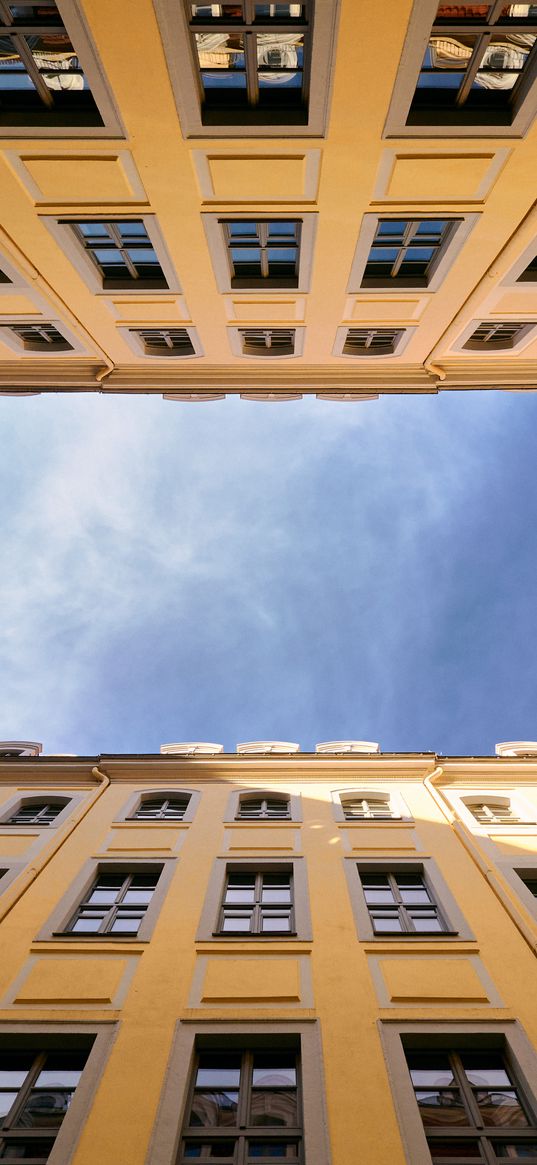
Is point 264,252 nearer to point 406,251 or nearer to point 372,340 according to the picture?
point 406,251

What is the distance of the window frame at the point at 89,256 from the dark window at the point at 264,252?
1148 mm

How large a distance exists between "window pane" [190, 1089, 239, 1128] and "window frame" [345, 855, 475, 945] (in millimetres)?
2960

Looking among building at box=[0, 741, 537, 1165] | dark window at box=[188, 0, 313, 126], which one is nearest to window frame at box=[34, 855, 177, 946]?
building at box=[0, 741, 537, 1165]

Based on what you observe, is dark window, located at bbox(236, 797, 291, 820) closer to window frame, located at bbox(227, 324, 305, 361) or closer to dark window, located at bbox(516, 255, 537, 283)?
window frame, located at bbox(227, 324, 305, 361)

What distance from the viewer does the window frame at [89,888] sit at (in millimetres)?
9719

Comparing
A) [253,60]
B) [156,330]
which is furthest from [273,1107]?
[156,330]

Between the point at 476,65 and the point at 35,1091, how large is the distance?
46.0 ft

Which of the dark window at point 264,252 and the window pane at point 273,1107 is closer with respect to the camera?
the window pane at point 273,1107

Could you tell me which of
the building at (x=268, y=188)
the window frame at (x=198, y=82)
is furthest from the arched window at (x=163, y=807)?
the window frame at (x=198, y=82)

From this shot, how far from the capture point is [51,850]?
12211 mm

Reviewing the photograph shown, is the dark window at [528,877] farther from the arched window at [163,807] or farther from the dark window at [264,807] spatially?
the arched window at [163,807]

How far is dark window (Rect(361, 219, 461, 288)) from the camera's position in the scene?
10.7 m

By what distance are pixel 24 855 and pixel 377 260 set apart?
1328 centimetres

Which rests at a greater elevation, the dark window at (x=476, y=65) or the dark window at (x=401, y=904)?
the dark window at (x=401, y=904)
